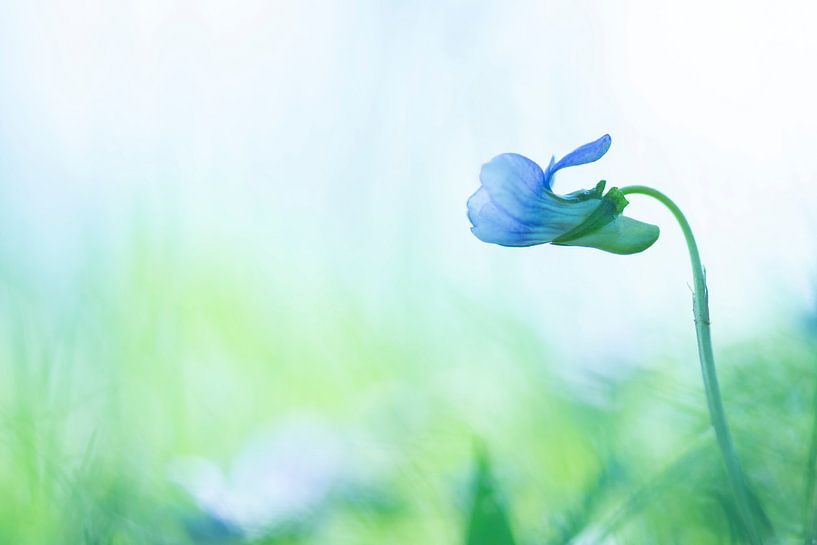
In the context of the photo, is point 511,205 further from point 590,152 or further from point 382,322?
point 382,322

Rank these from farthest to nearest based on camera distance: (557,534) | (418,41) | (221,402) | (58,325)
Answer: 1. (418,41)
2. (221,402)
3. (58,325)
4. (557,534)

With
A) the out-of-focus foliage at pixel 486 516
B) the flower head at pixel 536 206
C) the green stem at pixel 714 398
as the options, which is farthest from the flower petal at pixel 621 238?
the out-of-focus foliage at pixel 486 516

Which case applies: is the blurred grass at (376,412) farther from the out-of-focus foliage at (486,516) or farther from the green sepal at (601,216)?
the green sepal at (601,216)

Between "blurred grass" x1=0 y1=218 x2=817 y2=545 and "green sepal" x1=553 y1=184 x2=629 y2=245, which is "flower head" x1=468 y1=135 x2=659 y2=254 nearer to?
"green sepal" x1=553 y1=184 x2=629 y2=245

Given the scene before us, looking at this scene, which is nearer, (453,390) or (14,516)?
(14,516)

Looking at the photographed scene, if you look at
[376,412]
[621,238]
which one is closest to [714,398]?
[621,238]

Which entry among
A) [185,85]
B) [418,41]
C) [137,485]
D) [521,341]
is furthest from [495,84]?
[137,485]

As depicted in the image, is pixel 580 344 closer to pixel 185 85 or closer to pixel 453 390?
pixel 453 390
